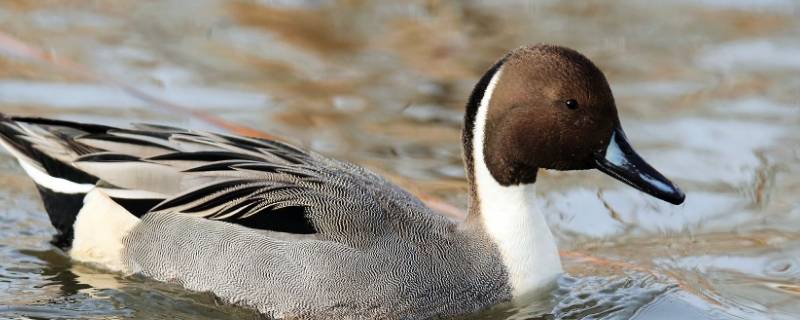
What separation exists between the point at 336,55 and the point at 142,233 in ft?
10.5

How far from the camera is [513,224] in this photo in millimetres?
5527

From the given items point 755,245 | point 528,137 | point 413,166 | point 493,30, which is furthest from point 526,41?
point 528,137

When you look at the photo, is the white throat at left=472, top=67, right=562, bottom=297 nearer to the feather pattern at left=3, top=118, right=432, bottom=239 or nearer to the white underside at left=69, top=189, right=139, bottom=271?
the feather pattern at left=3, top=118, right=432, bottom=239

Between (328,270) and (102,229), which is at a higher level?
→ (102,229)

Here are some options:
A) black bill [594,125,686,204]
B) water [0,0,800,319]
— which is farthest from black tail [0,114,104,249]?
black bill [594,125,686,204]

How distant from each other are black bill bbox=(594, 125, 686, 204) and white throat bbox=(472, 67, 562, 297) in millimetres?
336

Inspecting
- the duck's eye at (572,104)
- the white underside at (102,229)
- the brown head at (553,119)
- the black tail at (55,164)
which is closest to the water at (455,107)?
the white underside at (102,229)

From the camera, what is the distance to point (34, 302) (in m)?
5.59

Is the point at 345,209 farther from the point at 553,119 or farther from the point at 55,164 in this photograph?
the point at 55,164

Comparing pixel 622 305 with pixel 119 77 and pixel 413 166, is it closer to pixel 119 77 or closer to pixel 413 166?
pixel 413 166

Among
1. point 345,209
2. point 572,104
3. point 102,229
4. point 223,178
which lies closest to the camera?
point 572,104

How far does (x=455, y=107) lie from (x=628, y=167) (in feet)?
8.48

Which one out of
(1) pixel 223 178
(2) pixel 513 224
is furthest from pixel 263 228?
(2) pixel 513 224

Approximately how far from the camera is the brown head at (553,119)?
207 inches
